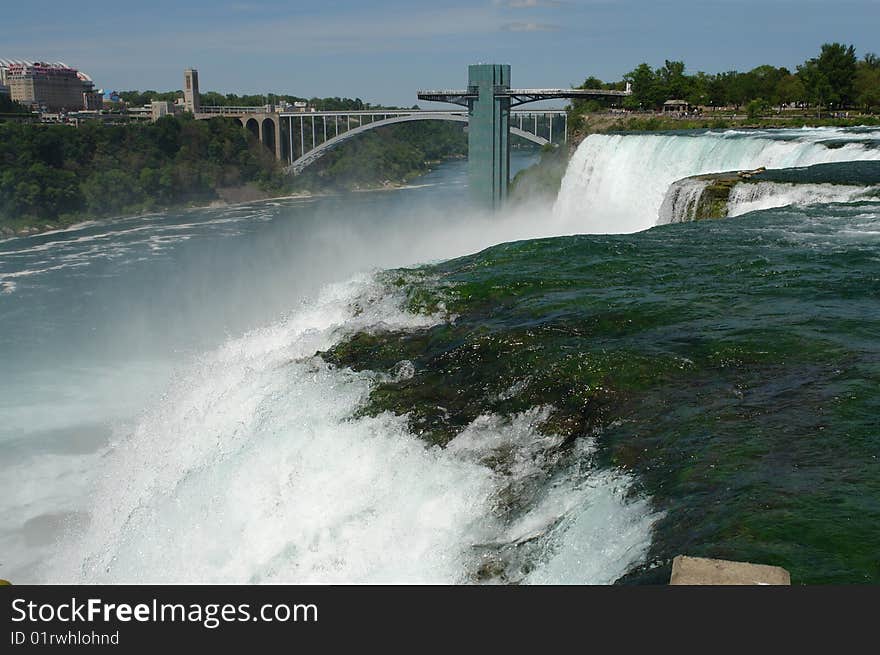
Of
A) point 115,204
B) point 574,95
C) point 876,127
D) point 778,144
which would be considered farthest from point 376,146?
point 778,144

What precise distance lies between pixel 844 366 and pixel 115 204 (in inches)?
1863

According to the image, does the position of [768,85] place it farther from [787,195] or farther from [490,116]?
[787,195]

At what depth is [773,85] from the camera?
1558 inches

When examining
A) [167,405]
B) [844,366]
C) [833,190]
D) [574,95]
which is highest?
[574,95]

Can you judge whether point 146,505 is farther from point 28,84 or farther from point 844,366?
point 28,84

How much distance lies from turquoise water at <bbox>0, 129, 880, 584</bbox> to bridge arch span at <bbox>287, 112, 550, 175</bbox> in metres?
29.2

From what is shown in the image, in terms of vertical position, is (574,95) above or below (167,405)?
above

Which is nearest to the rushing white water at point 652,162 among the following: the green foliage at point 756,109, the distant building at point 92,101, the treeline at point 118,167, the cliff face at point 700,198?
the cliff face at point 700,198

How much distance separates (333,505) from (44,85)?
111341mm

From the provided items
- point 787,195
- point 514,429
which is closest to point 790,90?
point 787,195

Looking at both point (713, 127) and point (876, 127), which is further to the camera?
point (713, 127)

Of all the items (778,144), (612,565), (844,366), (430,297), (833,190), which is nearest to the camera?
(612,565)

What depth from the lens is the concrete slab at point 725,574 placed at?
10.6 ft

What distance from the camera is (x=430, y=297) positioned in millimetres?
10141
